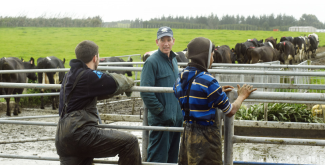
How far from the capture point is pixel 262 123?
6191 millimetres

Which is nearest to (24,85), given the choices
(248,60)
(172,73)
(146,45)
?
(172,73)

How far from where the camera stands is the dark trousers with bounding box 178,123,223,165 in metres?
2.46

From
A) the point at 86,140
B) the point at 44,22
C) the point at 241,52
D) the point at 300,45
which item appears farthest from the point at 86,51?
the point at 44,22

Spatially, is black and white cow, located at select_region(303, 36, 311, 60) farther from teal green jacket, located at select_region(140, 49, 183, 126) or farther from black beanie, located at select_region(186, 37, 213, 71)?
black beanie, located at select_region(186, 37, 213, 71)

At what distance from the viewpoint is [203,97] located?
2396mm

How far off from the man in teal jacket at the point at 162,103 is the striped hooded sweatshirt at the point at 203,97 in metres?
0.90

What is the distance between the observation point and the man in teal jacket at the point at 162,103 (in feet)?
11.4

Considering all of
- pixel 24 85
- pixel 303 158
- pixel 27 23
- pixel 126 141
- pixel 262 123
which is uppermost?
pixel 27 23

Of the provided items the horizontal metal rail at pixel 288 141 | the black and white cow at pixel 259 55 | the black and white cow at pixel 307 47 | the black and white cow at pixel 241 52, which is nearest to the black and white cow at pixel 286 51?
the black and white cow at pixel 241 52

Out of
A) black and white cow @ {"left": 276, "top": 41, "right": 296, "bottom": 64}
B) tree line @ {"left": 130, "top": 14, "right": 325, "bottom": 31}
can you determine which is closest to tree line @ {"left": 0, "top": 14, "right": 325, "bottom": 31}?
tree line @ {"left": 130, "top": 14, "right": 325, "bottom": 31}

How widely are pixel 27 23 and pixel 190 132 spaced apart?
59310mm

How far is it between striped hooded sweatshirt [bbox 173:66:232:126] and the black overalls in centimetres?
59

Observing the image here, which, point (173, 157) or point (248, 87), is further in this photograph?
point (173, 157)

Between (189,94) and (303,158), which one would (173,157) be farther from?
(303,158)
